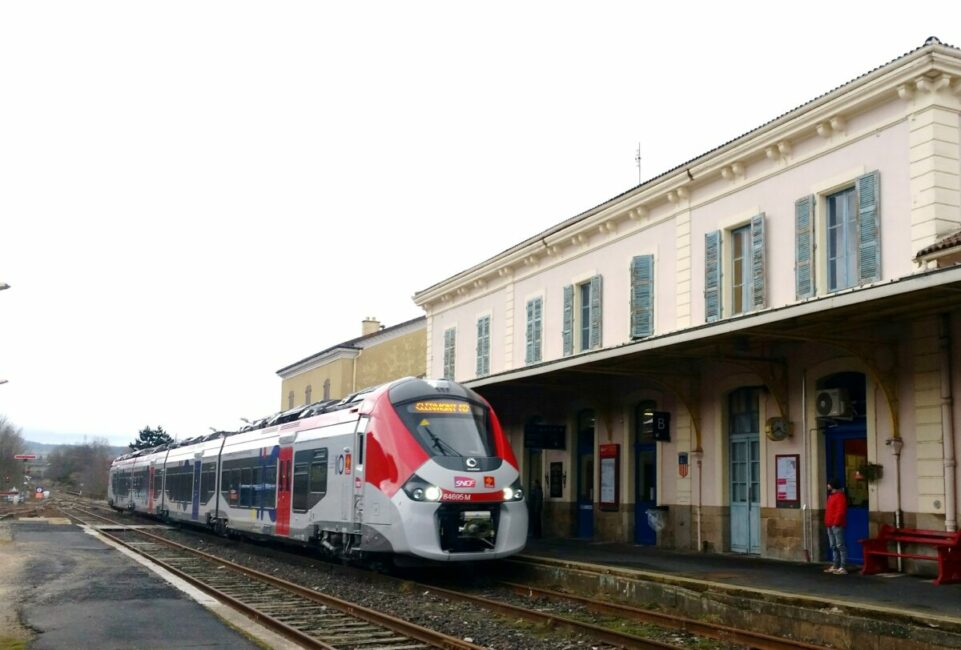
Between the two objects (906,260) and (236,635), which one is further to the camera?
(906,260)

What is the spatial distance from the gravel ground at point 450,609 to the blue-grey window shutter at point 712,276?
5.91m

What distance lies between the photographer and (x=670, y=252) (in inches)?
760

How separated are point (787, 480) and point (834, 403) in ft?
5.47

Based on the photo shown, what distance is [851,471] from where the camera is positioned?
15031 mm

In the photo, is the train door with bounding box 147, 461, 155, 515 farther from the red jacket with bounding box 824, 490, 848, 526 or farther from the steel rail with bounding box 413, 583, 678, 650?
the red jacket with bounding box 824, 490, 848, 526

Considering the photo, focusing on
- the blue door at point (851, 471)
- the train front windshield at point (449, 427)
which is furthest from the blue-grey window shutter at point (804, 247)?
the train front windshield at point (449, 427)

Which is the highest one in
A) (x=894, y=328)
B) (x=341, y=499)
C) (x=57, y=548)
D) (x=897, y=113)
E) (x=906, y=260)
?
(x=897, y=113)

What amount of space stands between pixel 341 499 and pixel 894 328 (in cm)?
819

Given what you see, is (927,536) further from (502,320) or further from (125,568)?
(502,320)

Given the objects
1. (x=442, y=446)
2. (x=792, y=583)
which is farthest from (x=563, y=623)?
(x=442, y=446)

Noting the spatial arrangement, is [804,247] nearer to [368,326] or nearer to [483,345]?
[483,345]

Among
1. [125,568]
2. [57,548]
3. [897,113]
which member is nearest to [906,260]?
[897,113]

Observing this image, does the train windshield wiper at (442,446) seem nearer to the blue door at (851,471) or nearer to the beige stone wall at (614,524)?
the blue door at (851,471)

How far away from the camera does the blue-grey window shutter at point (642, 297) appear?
776 inches
